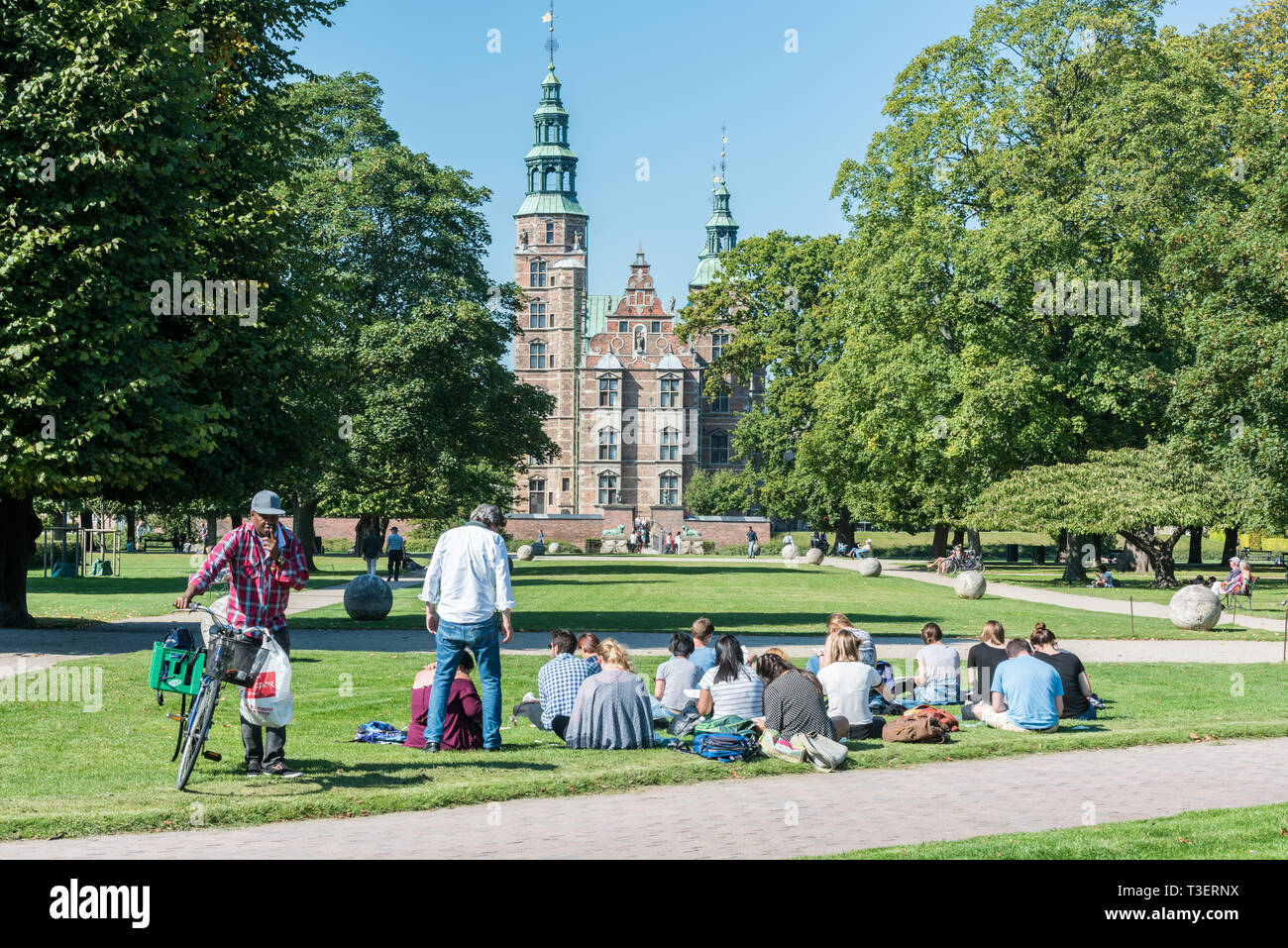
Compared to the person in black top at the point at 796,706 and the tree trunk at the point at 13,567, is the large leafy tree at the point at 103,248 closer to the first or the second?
the tree trunk at the point at 13,567

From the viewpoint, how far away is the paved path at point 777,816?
7715 mm

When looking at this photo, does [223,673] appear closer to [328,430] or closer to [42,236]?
[42,236]

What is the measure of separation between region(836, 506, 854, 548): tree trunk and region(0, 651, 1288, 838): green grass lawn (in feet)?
165

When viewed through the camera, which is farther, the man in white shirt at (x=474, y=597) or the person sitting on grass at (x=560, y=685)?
the person sitting on grass at (x=560, y=685)

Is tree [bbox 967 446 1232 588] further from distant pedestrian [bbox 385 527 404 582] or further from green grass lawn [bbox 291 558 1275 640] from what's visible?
distant pedestrian [bbox 385 527 404 582]

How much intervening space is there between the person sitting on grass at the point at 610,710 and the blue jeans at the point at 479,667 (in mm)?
851

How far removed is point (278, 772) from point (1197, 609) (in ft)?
67.3

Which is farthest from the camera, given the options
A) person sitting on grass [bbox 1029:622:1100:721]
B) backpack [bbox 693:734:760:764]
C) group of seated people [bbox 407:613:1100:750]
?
person sitting on grass [bbox 1029:622:1100:721]

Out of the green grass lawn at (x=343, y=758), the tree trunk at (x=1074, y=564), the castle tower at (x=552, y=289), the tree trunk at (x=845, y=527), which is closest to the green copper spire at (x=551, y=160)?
the castle tower at (x=552, y=289)

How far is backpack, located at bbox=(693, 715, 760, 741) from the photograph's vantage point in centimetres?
1157

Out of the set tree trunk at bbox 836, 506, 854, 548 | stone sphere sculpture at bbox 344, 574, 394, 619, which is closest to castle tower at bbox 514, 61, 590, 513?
tree trunk at bbox 836, 506, 854, 548

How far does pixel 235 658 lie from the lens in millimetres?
9117

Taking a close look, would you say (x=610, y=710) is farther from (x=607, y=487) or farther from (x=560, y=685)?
(x=607, y=487)
